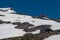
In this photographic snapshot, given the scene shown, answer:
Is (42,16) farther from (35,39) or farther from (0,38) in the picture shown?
(35,39)

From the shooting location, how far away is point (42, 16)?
8075 centimetres

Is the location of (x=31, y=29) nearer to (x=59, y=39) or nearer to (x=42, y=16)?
(x=59, y=39)

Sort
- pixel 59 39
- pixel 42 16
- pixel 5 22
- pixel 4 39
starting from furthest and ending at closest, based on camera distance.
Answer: pixel 42 16 < pixel 5 22 < pixel 4 39 < pixel 59 39

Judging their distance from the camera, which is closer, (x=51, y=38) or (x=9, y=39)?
(x=51, y=38)

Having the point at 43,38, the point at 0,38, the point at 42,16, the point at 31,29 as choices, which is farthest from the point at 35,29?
the point at 42,16

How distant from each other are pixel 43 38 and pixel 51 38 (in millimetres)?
1487

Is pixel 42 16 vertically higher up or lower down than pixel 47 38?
lower down

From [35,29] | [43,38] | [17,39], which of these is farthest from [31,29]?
[43,38]

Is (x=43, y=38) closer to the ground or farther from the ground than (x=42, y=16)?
farther from the ground

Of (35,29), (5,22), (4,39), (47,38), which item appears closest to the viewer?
(47,38)

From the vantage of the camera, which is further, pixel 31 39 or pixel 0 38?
pixel 0 38

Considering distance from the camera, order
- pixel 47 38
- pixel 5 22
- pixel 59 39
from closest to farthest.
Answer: pixel 59 39 → pixel 47 38 → pixel 5 22

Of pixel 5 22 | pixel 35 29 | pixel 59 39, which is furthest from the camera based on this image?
pixel 5 22

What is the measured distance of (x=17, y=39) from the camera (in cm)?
3394
